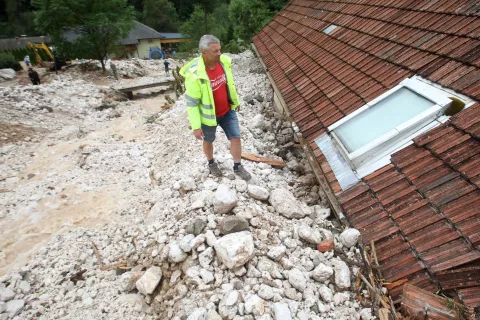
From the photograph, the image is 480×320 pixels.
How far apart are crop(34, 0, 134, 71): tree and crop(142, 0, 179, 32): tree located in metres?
31.0

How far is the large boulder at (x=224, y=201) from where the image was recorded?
312cm

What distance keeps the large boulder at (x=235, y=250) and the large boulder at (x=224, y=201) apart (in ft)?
1.65

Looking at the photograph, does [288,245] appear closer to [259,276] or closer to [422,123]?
[259,276]

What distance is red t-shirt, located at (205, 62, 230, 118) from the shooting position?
10.6 ft

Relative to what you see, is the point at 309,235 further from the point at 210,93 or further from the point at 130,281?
the point at 130,281

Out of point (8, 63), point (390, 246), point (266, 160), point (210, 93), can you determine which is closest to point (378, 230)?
point (390, 246)

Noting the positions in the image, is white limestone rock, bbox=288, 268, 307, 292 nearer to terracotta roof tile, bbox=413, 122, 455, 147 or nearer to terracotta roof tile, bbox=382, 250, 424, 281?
terracotta roof tile, bbox=382, 250, 424, 281

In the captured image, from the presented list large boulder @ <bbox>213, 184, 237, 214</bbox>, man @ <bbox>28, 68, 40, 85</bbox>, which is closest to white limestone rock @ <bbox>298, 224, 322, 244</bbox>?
large boulder @ <bbox>213, 184, 237, 214</bbox>

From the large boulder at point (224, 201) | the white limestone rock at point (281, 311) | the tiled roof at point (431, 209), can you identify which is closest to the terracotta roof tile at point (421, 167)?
the tiled roof at point (431, 209)

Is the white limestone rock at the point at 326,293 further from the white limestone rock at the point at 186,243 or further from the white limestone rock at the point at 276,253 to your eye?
the white limestone rock at the point at 186,243

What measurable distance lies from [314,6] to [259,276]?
263 inches

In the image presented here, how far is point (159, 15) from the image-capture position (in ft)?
155

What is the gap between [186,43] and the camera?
20.6 meters

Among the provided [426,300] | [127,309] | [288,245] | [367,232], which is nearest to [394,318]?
[426,300]
